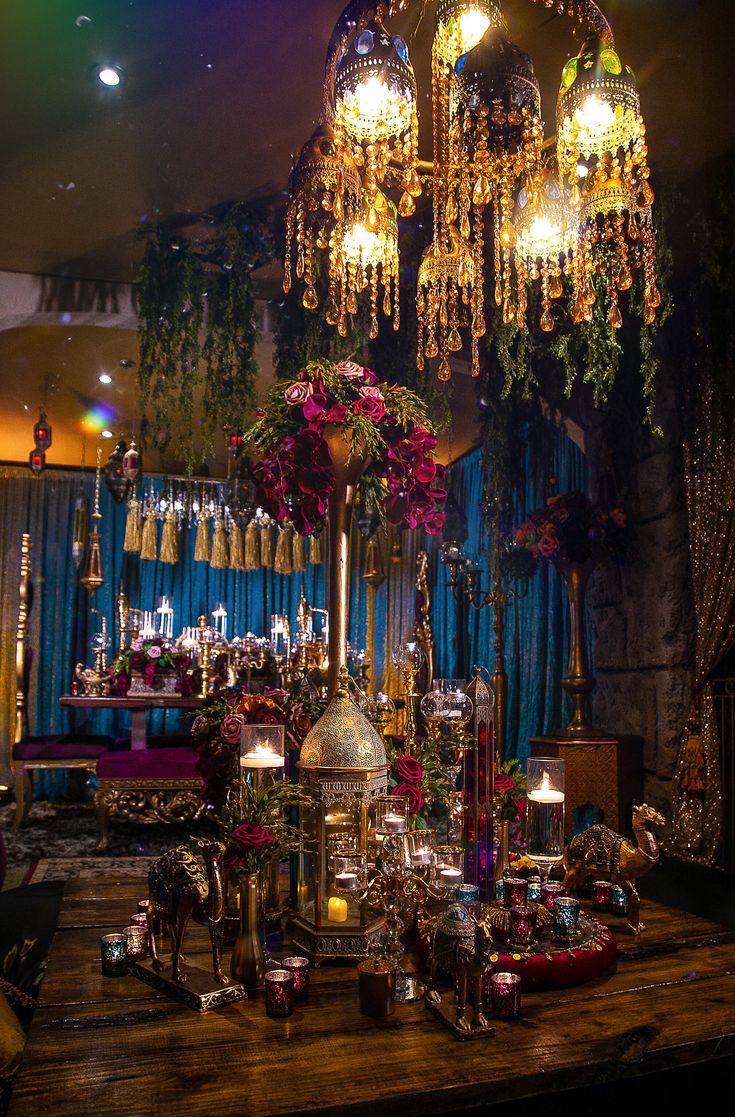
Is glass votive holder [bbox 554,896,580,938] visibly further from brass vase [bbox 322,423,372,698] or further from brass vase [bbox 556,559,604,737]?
brass vase [bbox 556,559,604,737]

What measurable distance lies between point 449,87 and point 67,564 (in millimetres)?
7541

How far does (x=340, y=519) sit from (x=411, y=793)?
23.5 inches

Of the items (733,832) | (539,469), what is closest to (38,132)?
(539,469)

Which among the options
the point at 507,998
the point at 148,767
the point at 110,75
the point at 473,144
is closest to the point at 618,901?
the point at 507,998

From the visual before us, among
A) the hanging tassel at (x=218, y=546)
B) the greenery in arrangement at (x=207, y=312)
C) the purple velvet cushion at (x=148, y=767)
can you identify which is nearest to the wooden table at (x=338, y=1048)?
the greenery in arrangement at (x=207, y=312)

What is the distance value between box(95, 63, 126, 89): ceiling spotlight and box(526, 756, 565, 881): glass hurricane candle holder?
2953mm

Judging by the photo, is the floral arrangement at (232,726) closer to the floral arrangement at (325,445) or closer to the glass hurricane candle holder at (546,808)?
the floral arrangement at (325,445)

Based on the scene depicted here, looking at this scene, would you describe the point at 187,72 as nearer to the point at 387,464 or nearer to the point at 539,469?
the point at 387,464

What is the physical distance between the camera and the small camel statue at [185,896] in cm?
129

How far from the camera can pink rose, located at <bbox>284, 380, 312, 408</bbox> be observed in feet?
5.57

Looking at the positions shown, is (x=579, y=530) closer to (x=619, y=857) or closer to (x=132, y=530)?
(x=619, y=857)

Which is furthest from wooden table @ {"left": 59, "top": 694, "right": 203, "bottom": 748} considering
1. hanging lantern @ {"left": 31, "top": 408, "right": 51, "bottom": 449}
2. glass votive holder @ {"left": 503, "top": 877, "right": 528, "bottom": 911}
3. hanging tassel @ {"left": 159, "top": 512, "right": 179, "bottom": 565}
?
glass votive holder @ {"left": 503, "top": 877, "right": 528, "bottom": 911}

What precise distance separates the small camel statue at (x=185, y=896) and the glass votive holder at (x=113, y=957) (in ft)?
0.18

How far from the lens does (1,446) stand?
8.01 m
